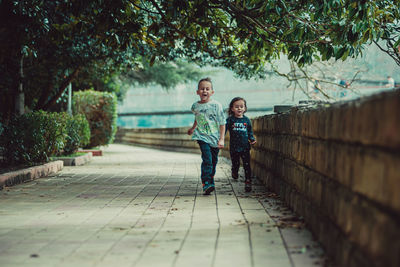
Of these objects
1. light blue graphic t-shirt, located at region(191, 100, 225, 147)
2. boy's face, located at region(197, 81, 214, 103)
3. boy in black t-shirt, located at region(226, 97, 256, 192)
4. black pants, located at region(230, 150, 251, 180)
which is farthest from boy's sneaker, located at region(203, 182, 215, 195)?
boy's face, located at region(197, 81, 214, 103)

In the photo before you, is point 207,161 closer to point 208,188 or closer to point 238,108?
point 208,188

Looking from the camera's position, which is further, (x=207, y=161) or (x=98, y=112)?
(x=98, y=112)

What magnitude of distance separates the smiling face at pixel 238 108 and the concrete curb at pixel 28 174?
3846 mm

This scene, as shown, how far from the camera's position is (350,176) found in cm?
349

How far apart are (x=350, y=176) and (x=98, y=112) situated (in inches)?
741

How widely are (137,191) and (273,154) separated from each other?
2186 millimetres

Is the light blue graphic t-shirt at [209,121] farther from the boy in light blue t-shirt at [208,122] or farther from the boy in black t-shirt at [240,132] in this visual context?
the boy in black t-shirt at [240,132]

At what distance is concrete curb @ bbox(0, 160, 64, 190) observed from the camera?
8469 millimetres

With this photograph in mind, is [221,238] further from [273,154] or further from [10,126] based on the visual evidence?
[10,126]

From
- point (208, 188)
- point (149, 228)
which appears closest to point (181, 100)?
point (208, 188)

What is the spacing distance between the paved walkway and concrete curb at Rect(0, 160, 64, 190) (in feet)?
0.58

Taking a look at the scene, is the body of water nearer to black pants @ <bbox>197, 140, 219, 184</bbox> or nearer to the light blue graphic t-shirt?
black pants @ <bbox>197, 140, 219, 184</bbox>

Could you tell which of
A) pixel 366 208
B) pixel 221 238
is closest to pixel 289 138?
pixel 221 238

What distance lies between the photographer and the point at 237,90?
1671 inches
